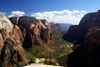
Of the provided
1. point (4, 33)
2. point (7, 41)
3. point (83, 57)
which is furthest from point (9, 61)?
point (83, 57)

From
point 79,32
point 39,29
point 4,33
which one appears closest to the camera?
point 4,33

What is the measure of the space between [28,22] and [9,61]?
1922 inches

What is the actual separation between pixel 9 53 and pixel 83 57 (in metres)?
42.4

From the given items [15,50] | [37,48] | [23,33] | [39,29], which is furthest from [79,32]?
[15,50]

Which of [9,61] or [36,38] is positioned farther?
[36,38]

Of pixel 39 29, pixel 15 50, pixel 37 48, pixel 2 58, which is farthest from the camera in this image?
pixel 39 29

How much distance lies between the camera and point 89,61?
39.6m

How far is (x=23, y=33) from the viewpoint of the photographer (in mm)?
73750

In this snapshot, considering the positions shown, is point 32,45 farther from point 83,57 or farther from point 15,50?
point 83,57

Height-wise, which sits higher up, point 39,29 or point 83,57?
point 39,29

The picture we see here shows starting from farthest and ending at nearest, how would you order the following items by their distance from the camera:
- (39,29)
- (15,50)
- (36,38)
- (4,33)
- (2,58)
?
1. (39,29)
2. (36,38)
3. (4,33)
4. (15,50)
5. (2,58)

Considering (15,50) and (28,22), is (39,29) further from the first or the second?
(15,50)

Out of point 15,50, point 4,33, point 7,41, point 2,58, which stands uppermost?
point 4,33

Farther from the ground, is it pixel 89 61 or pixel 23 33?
pixel 23 33
